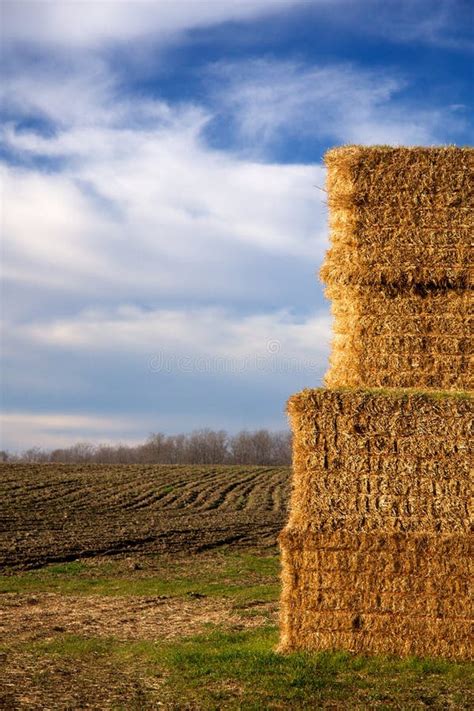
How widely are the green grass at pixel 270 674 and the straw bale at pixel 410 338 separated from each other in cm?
349

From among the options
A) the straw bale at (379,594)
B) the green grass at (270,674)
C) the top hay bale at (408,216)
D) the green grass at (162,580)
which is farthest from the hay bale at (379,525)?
the green grass at (162,580)

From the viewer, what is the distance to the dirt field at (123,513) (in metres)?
20.4

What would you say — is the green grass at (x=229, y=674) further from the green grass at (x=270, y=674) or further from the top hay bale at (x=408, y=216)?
the top hay bale at (x=408, y=216)

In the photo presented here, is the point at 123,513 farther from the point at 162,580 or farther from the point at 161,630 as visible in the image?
the point at 161,630

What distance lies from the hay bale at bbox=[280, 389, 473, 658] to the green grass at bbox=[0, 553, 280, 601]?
4362 mm

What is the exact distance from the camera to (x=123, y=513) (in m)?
27.8

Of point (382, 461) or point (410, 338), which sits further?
point (410, 338)

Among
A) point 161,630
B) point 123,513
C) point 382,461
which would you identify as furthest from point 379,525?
point 123,513

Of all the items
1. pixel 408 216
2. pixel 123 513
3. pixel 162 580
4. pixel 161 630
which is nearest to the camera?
pixel 408 216

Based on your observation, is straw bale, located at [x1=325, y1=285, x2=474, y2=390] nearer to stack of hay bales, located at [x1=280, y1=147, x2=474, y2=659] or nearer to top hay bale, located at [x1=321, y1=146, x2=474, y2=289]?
top hay bale, located at [x1=321, y1=146, x2=474, y2=289]

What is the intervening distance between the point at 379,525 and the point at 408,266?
3463 millimetres

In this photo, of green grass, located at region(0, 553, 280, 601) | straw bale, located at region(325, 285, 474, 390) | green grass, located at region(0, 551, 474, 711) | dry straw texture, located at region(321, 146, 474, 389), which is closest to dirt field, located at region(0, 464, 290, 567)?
green grass, located at region(0, 553, 280, 601)

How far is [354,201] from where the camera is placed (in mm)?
10688

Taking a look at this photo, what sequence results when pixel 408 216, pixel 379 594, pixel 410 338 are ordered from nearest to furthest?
pixel 379 594
pixel 410 338
pixel 408 216
